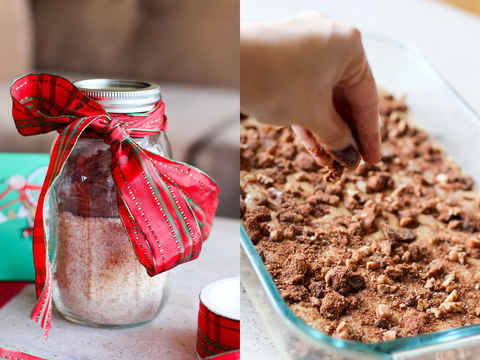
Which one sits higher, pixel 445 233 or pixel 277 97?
pixel 277 97

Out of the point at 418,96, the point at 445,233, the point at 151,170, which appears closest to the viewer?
the point at 151,170

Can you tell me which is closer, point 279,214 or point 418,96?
point 279,214

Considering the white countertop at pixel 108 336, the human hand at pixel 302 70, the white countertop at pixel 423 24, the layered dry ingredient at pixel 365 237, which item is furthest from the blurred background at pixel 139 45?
the human hand at pixel 302 70

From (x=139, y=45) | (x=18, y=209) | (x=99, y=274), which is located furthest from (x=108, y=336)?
(x=139, y=45)

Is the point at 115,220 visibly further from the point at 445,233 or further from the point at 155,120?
the point at 445,233

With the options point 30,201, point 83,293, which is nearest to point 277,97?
point 83,293

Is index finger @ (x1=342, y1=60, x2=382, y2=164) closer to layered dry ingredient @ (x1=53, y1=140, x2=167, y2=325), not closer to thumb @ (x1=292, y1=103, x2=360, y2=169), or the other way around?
thumb @ (x1=292, y1=103, x2=360, y2=169)
